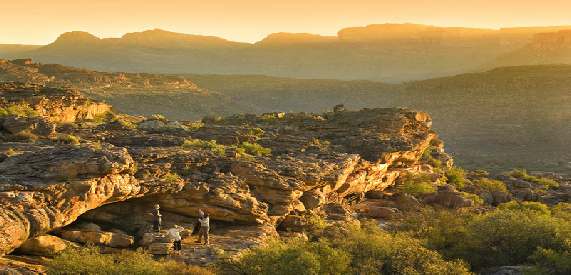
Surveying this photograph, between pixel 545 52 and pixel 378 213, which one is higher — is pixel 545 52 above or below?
above

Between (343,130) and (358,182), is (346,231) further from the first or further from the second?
(343,130)

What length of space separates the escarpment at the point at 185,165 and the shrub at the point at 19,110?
16cm

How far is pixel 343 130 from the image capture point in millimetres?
30188

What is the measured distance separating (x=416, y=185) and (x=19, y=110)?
1850 centimetres

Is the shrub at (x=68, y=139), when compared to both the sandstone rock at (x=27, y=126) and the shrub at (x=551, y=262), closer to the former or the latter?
the sandstone rock at (x=27, y=126)

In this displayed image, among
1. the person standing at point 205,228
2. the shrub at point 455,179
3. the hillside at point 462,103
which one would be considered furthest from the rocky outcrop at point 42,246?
the hillside at point 462,103

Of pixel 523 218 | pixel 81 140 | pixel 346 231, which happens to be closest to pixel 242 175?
pixel 346 231

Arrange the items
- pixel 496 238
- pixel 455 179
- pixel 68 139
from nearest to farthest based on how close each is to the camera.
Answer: pixel 496 238
pixel 68 139
pixel 455 179

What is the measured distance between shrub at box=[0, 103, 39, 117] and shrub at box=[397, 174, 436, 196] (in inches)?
687

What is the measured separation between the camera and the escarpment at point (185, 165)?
1538 cm

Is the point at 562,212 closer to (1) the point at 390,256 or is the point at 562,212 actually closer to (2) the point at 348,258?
(1) the point at 390,256

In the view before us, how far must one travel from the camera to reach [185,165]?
1981 centimetres

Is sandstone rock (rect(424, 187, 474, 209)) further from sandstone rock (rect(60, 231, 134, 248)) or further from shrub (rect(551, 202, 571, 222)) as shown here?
sandstone rock (rect(60, 231, 134, 248))

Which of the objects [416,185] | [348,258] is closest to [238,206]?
[348,258]
